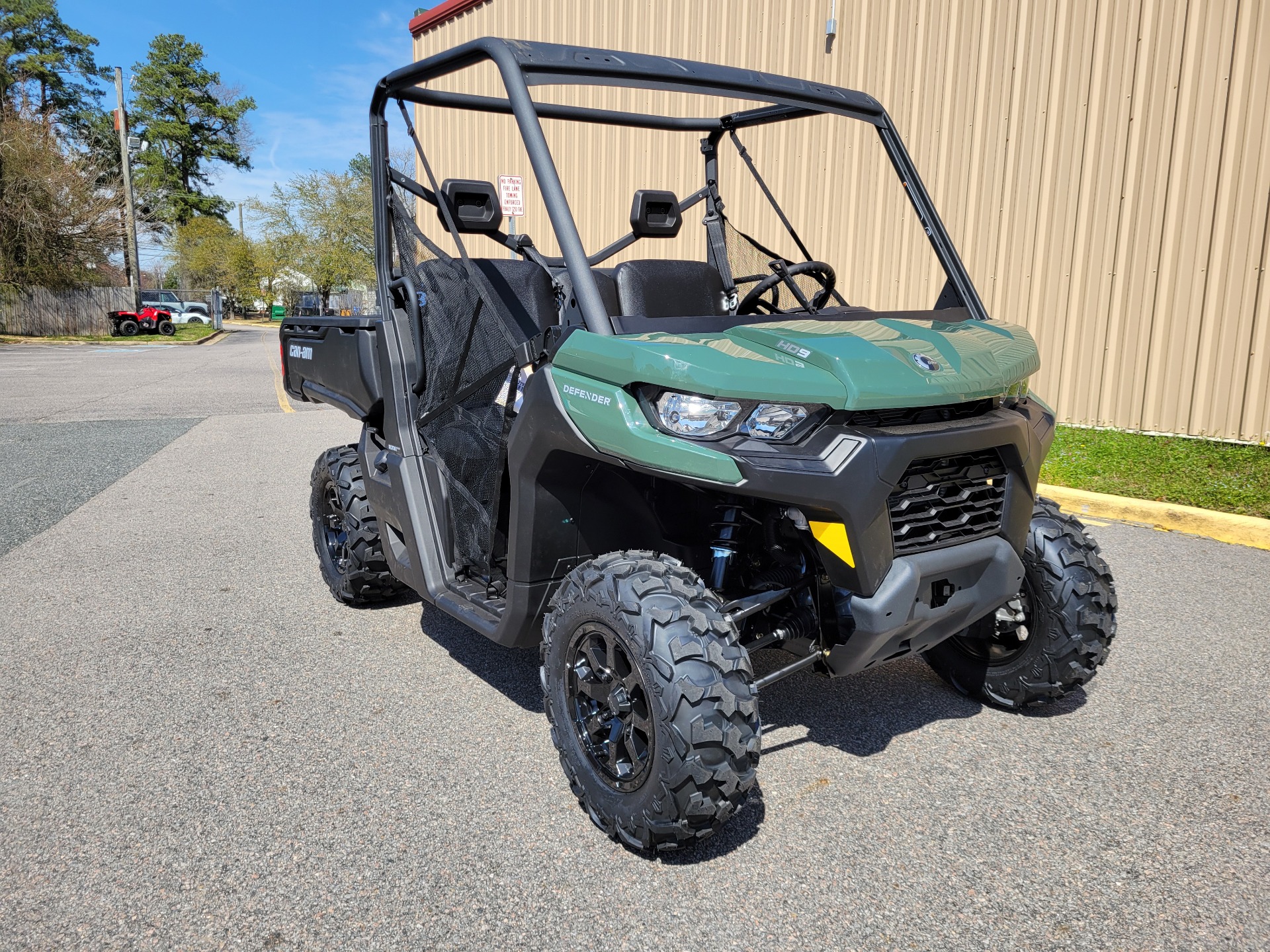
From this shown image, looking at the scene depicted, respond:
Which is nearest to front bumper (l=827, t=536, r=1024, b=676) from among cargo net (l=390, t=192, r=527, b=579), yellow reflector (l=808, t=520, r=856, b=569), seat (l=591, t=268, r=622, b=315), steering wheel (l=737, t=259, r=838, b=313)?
yellow reflector (l=808, t=520, r=856, b=569)

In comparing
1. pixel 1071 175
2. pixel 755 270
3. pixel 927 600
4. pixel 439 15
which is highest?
pixel 439 15

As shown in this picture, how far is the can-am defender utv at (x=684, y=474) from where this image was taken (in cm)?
232

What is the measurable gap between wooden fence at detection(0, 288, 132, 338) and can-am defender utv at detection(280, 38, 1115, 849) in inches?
1439

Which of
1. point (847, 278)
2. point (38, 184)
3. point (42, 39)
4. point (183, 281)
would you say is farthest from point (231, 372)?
point (183, 281)

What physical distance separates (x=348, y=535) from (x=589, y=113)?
2.16m

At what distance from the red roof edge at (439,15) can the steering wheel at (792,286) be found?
15124mm

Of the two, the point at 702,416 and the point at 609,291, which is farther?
the point at 609,291

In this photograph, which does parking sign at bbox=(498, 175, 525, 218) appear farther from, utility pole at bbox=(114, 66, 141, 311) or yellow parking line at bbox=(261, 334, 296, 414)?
utility pole at bbox=(114, 66, 141, 311)

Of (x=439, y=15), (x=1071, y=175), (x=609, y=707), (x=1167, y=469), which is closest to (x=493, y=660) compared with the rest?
(x=609, y=707)

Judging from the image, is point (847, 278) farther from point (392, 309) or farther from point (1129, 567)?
point (392, 309)

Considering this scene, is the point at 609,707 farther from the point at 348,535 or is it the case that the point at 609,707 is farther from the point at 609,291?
the point at 348,535

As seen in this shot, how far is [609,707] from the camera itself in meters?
2.61

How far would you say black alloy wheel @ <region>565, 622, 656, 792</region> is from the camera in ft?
8.26

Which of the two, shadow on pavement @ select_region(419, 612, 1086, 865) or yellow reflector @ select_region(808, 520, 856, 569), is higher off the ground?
yellow reflector @ select_region(808, 520, 856, 569)
